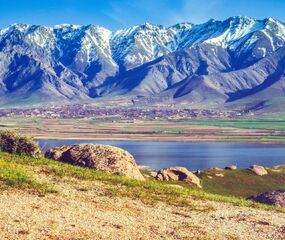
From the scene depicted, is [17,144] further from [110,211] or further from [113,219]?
[113,219]

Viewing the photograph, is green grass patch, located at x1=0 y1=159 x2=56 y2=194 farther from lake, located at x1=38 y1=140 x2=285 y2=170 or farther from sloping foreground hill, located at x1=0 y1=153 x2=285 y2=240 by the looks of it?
lake, located at x1=38 y1=140 x2=285 y2=170

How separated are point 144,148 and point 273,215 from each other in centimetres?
16656

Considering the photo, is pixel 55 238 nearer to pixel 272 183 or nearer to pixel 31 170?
pixel 31 170

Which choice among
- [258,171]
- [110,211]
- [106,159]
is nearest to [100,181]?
[110,211]

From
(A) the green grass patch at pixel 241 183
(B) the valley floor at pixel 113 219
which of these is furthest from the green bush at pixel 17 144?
(A) the green grass patch at pixel 241 183

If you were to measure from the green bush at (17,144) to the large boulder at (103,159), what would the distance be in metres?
4.09

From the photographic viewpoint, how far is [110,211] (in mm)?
Result: 26719

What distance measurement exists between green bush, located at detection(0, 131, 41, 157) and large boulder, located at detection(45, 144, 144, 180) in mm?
4093

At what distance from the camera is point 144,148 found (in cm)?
19738

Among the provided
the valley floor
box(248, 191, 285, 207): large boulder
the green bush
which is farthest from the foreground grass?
box(248, 191, 285, 207): large boulder

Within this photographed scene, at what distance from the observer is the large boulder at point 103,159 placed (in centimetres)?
4591

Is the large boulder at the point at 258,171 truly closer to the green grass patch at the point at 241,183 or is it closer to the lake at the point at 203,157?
the green grass patch at the point at 241,183

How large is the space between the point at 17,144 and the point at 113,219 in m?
22.6

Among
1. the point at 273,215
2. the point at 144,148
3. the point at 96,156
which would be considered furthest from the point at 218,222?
the point at 144,148
